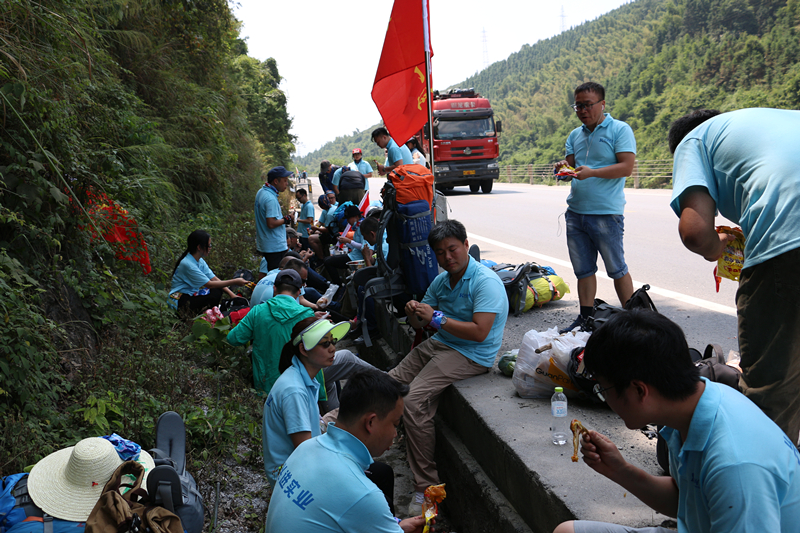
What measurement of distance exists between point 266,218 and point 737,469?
6610 millimetres

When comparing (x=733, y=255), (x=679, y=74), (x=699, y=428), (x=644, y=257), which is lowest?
(x=644, y=257)

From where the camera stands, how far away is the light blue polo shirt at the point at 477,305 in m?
3.97

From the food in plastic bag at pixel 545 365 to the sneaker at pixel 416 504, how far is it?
94 cm

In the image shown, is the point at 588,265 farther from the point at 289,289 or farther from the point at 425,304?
the point at 289,289

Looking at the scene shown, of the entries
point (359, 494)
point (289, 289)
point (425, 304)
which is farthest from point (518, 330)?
point (359, 494)

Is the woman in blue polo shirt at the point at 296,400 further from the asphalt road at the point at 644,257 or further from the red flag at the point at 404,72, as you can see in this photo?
the red flag at the point at 404,72

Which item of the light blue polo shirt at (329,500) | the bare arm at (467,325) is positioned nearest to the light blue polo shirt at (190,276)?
the bare arm at (467,325)

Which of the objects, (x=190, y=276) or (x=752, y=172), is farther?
(x=190, y=276)

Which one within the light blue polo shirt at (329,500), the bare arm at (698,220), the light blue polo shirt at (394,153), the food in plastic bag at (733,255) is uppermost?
the light blue polo shirt at (394,153)

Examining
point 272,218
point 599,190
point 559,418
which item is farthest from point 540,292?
point 272,218

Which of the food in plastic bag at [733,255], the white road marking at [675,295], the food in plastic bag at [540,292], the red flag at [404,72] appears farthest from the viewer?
the red flag at [404,72]

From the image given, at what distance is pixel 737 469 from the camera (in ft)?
4.72

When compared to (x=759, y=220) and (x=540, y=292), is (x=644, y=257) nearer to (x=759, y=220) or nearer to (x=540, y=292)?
(x=540, y=292)

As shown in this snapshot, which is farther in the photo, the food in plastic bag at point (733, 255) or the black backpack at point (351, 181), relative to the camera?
the black backpack at point (351, 181)
